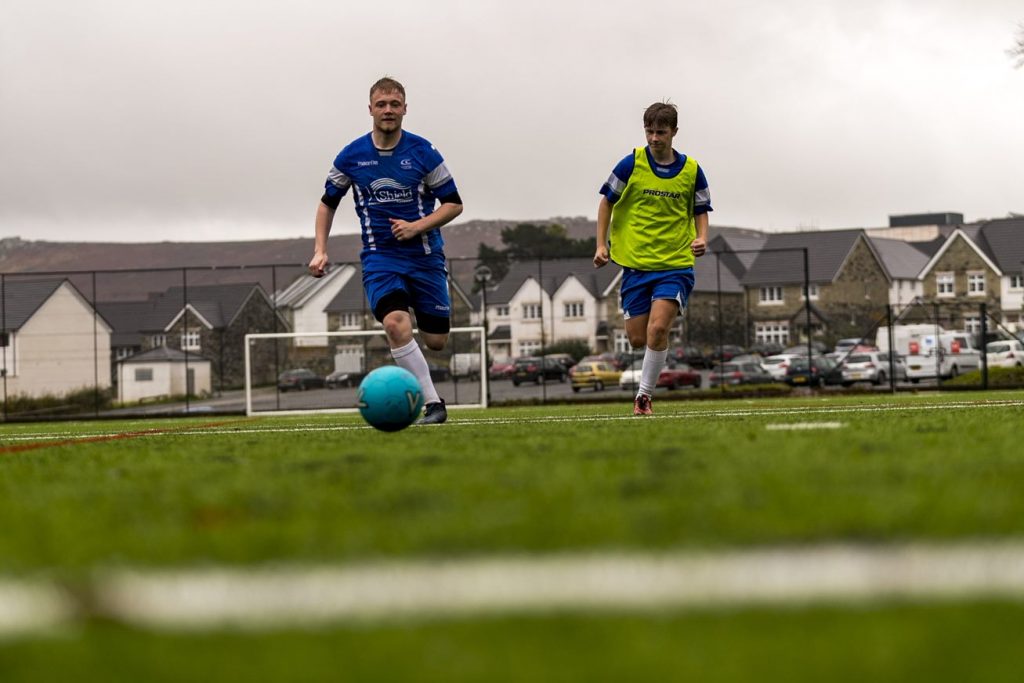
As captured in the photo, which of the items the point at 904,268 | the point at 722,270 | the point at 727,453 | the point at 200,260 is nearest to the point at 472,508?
the point at 727,453

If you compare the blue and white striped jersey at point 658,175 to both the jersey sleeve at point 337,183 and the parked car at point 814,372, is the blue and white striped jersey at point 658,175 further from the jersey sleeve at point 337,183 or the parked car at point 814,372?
the parked car at point 814,372

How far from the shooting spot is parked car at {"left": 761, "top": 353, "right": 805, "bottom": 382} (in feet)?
96.8

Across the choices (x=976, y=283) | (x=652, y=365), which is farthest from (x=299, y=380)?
(x=976, y=283)

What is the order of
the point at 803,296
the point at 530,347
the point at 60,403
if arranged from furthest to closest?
the point at 60,403, the point at 530,347, the point at 803,296

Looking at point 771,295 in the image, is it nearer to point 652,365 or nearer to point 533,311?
point 533,311

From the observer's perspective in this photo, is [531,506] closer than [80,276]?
Yes

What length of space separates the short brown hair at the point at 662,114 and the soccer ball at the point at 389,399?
3.23m

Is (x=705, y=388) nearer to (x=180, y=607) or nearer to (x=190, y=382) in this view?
(x=190, y=382)

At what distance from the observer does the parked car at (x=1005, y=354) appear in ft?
110

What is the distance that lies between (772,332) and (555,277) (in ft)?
18.0

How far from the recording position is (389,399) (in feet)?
22.4

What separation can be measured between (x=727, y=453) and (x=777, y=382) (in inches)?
1021

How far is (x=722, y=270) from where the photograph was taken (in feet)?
97.6

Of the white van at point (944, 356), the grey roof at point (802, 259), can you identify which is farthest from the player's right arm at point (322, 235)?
the white van at point (944, 356)
